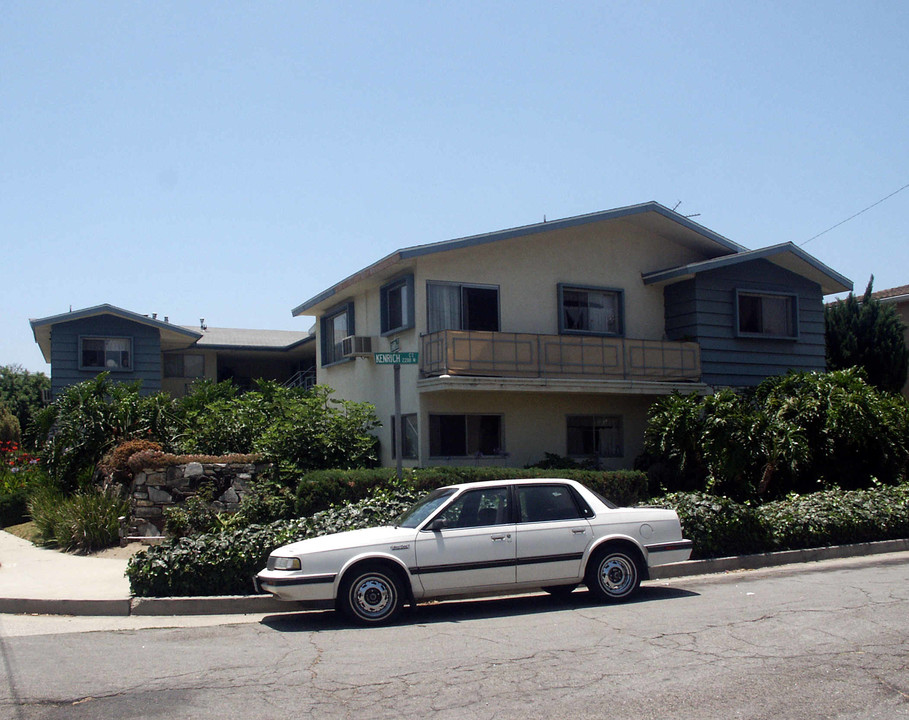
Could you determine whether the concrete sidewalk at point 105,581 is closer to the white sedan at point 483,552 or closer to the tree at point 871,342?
the white sedan at point 483,552

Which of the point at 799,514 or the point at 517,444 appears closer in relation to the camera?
the point at 799,514

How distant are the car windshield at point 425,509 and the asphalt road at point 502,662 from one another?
1.00 meters

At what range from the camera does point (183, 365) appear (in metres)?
33.0

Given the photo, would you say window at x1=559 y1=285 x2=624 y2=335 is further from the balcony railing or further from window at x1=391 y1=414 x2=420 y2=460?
window at x1=391 y1=414 x2=420 y2=460

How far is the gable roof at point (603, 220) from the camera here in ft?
60.3

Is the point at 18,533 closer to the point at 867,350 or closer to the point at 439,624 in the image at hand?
the point at 439,624

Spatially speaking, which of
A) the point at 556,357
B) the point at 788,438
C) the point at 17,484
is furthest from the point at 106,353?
the point at 788,438

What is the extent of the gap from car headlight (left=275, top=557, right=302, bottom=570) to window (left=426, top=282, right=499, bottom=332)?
9.84m

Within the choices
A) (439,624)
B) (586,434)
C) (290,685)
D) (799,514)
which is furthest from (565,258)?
(290,685)

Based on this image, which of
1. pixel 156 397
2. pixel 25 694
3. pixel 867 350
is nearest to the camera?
pixel 25 694

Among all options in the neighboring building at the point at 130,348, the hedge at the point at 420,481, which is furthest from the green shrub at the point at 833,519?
the neighboring building at the point at 130,348

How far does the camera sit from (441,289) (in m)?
19.0

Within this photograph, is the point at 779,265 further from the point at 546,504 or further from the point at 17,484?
the point at 17,484

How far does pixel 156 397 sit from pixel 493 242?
772cm
